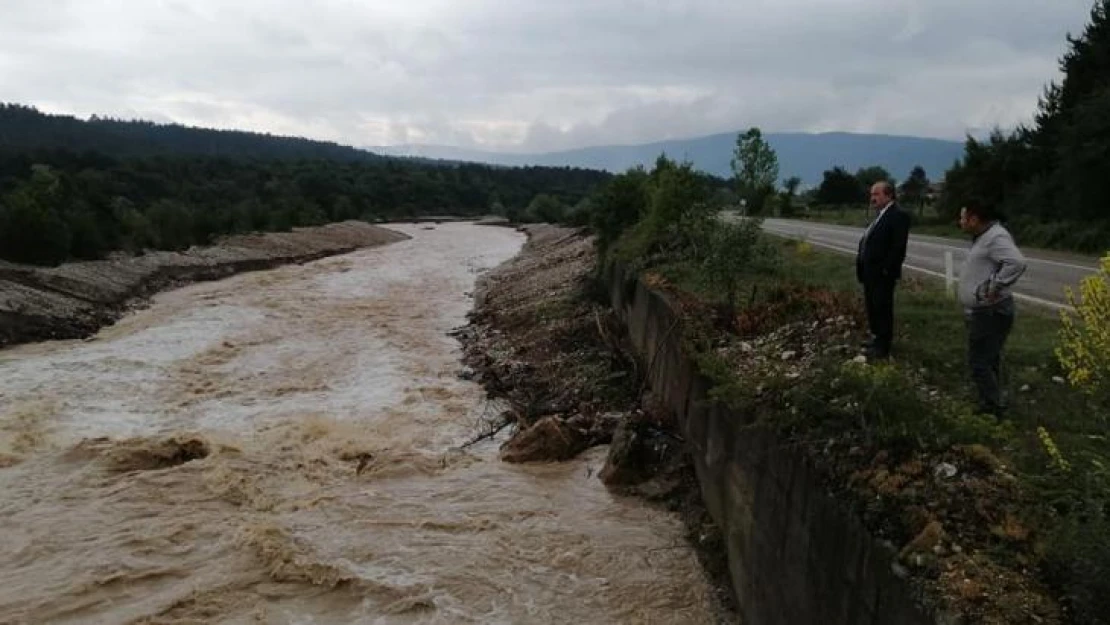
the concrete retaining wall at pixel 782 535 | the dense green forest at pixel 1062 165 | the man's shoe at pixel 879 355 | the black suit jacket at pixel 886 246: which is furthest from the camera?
the dense green forest at pixel 1062 165

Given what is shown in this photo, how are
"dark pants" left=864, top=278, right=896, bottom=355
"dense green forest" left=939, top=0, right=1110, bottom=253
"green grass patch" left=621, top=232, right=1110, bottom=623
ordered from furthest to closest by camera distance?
"dense green forest" left=939, top=0, right=1110, bottom=253, "dark pants" left=864, top=278, right=896, bottom=355, "green grass patch" left=621, top=232, right=1110, bottom=623

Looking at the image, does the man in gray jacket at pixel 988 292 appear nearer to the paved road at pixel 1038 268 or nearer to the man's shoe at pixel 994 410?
the man's shoe at pixel 994 410

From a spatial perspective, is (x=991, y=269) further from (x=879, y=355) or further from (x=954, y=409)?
(x=879, y=355)

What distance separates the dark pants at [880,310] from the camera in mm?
8242

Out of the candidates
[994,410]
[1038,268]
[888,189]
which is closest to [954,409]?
[994,410]

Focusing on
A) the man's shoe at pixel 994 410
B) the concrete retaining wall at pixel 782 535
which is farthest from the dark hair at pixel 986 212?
the concrete retaining wall at pixel 782 535

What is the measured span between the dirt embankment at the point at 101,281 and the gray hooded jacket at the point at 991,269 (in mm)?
22518

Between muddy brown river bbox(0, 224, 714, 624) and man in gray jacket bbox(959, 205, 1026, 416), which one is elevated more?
man in gray jacket bbox(959, 205, 1026, 416)

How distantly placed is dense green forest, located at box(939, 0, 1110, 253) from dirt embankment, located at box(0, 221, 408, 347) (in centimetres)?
2897

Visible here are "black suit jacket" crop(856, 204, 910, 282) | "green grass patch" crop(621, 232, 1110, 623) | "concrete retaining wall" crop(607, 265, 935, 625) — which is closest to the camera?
"green grass patch" crop(621, 232, 1110, 623)

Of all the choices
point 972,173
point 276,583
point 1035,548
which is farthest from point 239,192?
point 1035,548

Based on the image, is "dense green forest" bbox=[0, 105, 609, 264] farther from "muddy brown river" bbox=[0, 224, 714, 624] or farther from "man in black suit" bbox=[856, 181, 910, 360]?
"man in black suit" bbox=[856, 181, 910, 360]

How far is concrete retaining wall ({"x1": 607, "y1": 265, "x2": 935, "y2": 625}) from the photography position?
5527 millimetres

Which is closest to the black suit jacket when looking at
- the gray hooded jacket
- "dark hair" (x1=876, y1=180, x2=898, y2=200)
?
"dark hair" (x1=876, y1=180, x2=898, y2=200)
